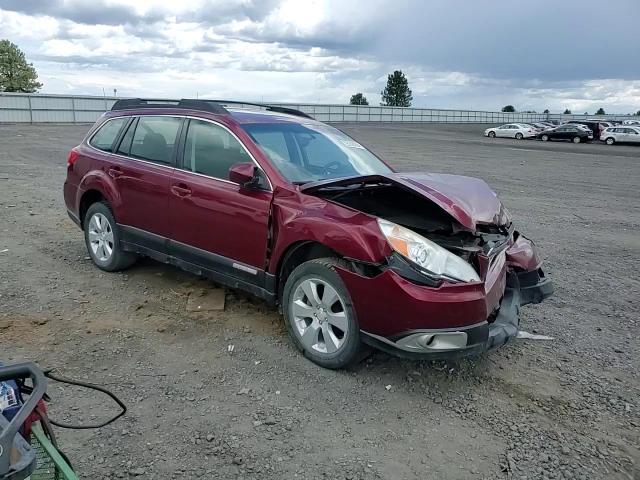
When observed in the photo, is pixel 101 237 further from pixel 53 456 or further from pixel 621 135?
pixel 621 135

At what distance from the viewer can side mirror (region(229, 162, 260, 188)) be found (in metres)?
4.29

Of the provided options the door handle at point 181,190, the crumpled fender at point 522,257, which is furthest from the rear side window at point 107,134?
the crumpled fender at point 522,257

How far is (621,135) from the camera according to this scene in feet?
131

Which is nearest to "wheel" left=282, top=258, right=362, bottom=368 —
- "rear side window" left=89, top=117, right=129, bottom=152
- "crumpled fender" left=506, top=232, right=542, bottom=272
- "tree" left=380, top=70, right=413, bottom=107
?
"crumpled fender" left=506, top=232, right=542, bottom=272

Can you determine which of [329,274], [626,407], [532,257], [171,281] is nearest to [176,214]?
[171,281]

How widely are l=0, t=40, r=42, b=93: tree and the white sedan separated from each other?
221 feet

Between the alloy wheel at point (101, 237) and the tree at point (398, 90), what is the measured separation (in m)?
106

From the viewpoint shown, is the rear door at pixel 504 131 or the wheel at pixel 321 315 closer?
the wheel at pixel 321 315

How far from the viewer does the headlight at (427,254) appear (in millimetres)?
3607

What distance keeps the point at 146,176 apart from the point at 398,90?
108 m

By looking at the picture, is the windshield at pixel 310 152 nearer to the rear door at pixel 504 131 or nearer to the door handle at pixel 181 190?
the door handle at pixel 181 190

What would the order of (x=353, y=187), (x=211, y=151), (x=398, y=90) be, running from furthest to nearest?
(x=398, y=90)
(x=211, y=151)
(x=353, y=187)

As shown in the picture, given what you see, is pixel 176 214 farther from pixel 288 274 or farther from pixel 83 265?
pixel 83 265

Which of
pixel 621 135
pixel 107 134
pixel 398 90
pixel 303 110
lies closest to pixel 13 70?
pixel 303 110
